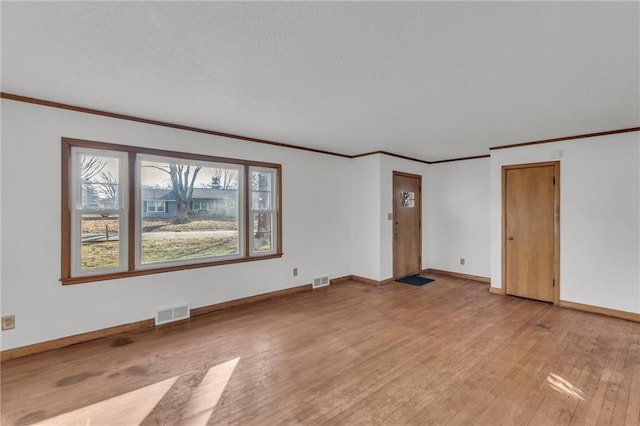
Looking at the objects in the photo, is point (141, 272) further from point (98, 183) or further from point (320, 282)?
point (320, 282)

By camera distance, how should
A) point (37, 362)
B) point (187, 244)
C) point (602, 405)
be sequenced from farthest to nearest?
point (187, 244) → point (37, 362) → point (602, 405)

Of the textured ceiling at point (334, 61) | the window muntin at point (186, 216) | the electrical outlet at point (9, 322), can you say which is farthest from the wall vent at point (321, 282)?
the electrical outlet at point (9, 322)

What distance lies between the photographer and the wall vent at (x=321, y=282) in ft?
17.4

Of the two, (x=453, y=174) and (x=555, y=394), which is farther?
(x=453, y=174)

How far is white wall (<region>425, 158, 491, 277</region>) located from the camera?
19.0ft

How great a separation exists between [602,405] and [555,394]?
0.87 feet

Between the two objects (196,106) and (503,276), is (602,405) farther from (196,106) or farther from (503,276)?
(196,106)

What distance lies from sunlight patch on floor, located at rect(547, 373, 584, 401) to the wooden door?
336 centimetres

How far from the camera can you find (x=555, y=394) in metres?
2.26

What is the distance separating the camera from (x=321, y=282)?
539 centimetres

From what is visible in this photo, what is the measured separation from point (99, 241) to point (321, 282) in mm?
3348

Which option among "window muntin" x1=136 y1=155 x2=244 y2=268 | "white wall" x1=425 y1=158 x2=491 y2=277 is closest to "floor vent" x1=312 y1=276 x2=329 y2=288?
"window muntin" x1=136 y1=155 x2=244 y2=268

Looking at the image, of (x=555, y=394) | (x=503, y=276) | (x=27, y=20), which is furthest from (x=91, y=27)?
(x=503, y=276)

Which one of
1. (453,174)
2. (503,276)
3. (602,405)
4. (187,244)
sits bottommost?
(602,405)
